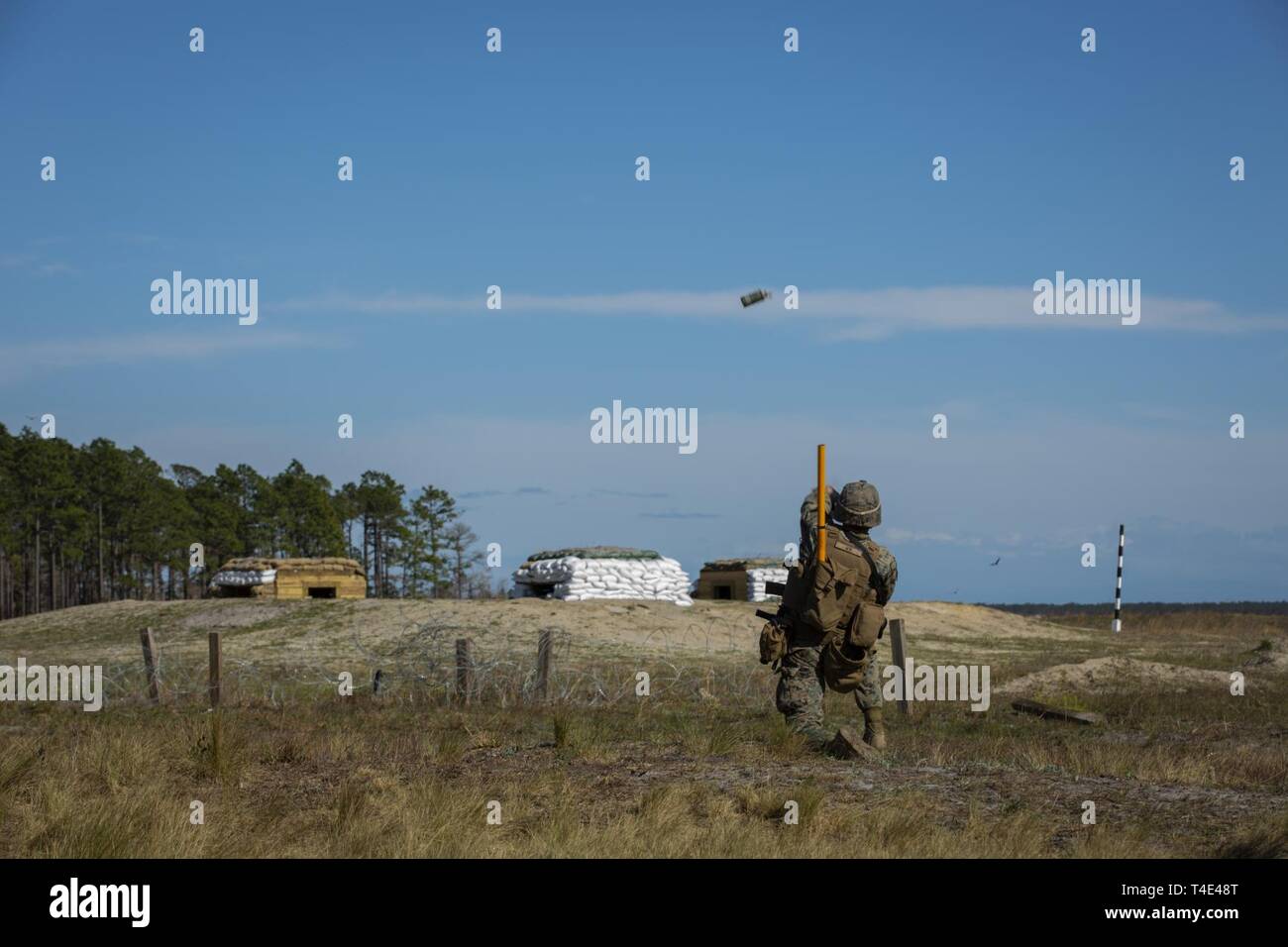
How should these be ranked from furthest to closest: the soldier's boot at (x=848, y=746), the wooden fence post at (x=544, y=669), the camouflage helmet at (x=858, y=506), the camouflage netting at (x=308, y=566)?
the camouflage netting at (x=308, y=566) < the wooden fence post at (x=544, y=669) < the camouflage helmet at (x=858, y=506) < the soldier's boot at (x=848, y=746)

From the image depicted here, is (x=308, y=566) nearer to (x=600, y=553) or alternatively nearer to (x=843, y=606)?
(x=600, y=553)

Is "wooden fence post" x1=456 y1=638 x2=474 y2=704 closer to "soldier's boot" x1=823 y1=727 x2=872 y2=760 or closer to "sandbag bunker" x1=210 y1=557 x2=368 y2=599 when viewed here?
"soldier's boot" x1=823 y1=727 x2=872 y2=760

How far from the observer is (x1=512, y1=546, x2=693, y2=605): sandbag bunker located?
35.5 meters

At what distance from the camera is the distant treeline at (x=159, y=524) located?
56688 millimetres

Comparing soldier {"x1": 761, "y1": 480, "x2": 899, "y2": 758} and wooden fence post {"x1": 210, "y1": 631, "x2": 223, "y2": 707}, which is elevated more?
soldier {"x1": 761, "y1": 480, "x2": 899, "y2": 758}

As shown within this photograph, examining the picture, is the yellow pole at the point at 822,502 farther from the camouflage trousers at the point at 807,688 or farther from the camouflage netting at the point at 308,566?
the camouflage netting at the point at 308,566

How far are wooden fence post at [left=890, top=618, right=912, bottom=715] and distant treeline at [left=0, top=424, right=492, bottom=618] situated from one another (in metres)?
44.9

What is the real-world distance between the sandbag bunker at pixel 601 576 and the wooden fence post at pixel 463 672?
18469mm

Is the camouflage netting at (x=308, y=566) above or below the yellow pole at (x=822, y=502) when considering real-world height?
below

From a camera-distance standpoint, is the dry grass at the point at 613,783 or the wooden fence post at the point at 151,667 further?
the wooden fence post at the point at 151,667

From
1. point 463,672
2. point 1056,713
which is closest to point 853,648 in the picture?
point 1056,713

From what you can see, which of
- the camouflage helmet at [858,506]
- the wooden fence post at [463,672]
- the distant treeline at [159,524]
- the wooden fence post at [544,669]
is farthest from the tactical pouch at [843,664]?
the distant treeline at [159,524]

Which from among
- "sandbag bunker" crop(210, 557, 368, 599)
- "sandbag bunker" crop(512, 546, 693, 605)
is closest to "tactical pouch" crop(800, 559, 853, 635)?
"sandbag bunker" crop(512, 546, 693, 605)

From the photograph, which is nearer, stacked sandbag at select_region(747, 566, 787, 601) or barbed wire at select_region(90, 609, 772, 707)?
barbed wire at select_region(90, 609, 772, 707)
